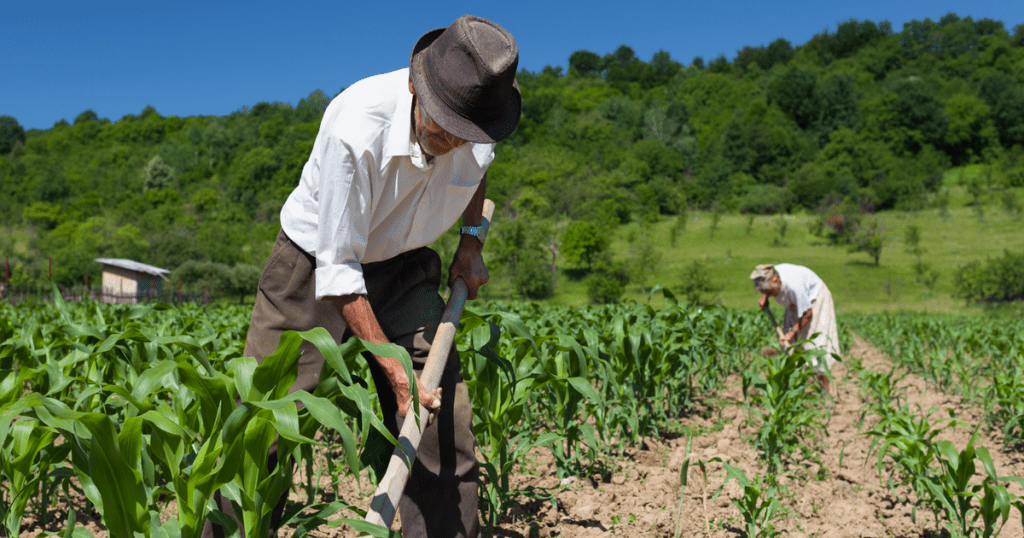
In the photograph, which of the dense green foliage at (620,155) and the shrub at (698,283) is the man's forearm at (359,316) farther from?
the dense green foliage at (620,155)

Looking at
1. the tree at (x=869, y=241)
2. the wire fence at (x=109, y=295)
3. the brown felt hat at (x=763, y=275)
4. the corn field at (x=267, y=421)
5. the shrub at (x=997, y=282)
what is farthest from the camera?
the tree at (x=869, y=241)

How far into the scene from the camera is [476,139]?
5.88ft

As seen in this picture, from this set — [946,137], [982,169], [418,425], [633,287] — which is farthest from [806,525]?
[946,137]

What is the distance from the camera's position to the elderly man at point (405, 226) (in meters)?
1.80

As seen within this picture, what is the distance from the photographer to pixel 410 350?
7.15 feet

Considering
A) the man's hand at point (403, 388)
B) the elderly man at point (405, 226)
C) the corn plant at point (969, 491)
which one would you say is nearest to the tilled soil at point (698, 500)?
the corn plant at point (969, 491)

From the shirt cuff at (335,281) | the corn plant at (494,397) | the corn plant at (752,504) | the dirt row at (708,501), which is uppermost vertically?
the shirt cuff at (335,281)

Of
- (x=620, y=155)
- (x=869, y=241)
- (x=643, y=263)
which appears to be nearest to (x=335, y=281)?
(x=643, y=263)

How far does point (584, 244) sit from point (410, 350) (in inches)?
1584

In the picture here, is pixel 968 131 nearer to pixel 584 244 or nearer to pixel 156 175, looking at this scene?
pixel 584 244

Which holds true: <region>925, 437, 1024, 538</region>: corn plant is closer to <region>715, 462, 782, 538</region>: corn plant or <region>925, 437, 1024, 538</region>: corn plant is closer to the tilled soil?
the tilled soil

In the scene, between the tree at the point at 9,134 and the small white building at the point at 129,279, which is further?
the tree at the point at 9,134

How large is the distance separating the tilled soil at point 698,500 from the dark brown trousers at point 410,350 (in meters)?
0.68

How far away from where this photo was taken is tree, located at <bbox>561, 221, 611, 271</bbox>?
138 feet
